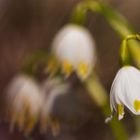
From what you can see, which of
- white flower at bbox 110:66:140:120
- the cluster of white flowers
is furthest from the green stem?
white flower at bbox 110:66:140:120

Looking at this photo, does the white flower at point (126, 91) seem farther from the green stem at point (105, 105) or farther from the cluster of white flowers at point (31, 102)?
the cluster of white flowers at point (31, 102)

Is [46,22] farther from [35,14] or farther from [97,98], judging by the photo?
[97,98]

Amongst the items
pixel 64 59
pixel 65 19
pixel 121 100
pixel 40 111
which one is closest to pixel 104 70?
pixel 65 19

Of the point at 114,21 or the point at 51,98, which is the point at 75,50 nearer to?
the point at 114,21

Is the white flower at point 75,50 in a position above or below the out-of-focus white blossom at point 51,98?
above

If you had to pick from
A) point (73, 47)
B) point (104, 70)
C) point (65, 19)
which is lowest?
point (104, 70)

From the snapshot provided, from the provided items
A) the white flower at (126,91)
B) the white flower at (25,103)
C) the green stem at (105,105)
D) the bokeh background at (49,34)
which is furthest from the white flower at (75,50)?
the bokeh background at (49,34)

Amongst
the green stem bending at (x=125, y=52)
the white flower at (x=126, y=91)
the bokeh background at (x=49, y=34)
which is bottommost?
the bokeh background at (x=49, y=34)
